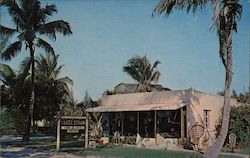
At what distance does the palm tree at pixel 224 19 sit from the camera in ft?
36.8

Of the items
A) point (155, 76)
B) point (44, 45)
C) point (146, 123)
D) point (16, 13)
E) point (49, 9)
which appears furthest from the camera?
point (155, 76)

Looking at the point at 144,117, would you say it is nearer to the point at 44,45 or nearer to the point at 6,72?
the point at 44,45

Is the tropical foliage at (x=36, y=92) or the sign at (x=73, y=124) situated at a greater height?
the tropical foliage at (x=36, y=92)

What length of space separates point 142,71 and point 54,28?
14848 mm

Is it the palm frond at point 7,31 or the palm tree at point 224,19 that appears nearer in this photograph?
the palm tree at point 224,19

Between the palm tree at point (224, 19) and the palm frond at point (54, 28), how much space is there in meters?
10.3

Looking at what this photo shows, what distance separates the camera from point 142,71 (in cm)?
3459

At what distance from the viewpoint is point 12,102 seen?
1114 inches

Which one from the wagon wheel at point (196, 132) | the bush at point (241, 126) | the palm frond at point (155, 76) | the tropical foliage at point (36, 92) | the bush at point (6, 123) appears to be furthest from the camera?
the palm frond at point (155, 76)

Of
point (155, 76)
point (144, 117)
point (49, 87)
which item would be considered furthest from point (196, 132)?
point (155, 76)

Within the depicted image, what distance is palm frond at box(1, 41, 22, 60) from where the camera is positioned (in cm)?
2136

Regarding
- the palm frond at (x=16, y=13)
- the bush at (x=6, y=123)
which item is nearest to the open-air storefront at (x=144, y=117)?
the palm frond at (x=16, y=13)

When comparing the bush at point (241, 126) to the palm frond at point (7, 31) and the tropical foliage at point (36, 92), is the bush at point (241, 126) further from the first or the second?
the tropical foliage at point (36, 92)

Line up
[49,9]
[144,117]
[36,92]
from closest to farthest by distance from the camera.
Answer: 1. [49,9]
2. [144,117]
3. [36,92]
